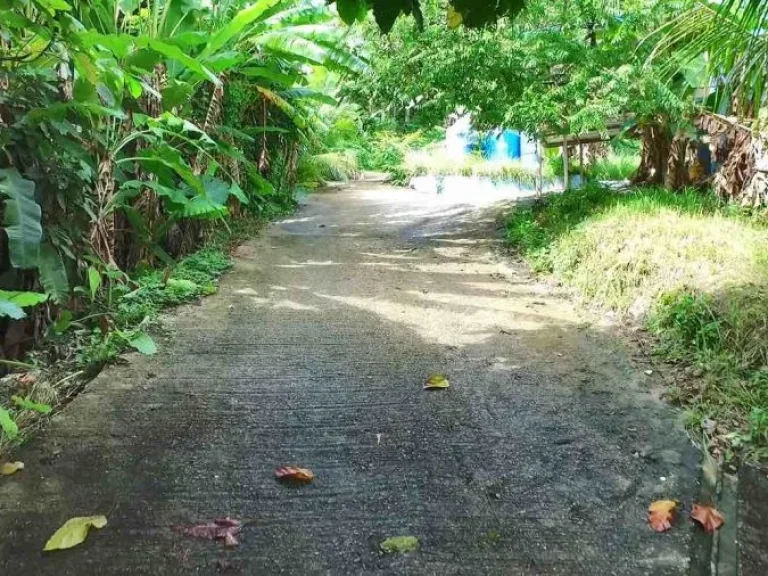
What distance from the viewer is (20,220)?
133 inches

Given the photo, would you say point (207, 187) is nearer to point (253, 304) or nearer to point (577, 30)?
point (253, 304)

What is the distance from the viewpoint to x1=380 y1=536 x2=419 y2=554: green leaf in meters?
2.29

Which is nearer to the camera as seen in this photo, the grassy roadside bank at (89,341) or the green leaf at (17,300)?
the green leaf at (17,300)

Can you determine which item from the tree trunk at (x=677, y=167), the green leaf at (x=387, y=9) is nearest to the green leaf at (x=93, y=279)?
the green leaf at (x=387, y=9)

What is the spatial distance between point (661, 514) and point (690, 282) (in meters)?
2.35

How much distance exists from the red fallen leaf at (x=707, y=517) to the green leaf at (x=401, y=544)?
1061 millimetres

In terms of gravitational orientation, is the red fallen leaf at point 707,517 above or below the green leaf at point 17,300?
below

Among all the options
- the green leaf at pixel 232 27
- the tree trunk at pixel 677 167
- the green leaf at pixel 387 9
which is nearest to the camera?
the green leaf at pixel 387 9

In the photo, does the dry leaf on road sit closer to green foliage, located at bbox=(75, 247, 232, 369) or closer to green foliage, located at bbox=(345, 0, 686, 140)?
green foliage, located at bbox=(75, 247, 232, 369)

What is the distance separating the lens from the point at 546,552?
2.28 m

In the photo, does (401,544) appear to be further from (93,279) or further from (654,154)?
(654,154)

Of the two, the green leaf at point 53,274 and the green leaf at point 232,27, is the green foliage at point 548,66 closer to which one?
the green leaf at point 232,27

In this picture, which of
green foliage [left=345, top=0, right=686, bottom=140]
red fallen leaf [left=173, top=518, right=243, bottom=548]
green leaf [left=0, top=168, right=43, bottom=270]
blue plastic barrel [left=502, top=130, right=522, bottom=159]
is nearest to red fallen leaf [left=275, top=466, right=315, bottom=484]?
red fallen leaf [left=173, top=518, right=243, bottom=548]

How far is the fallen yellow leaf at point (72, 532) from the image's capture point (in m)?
2.28
